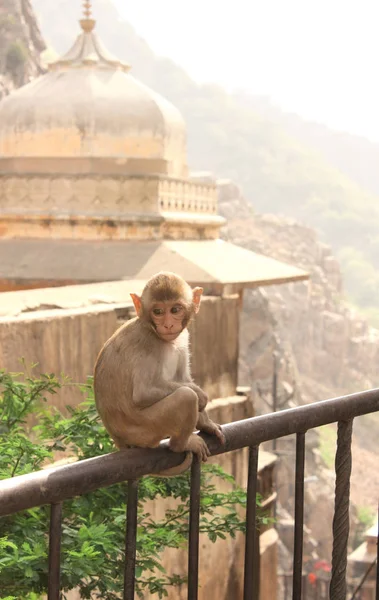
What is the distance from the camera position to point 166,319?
251 cm

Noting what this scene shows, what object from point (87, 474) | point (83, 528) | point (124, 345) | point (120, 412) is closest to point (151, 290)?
point (124, 345)

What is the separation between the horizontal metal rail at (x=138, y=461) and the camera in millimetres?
1562

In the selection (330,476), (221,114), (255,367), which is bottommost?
(330,476)

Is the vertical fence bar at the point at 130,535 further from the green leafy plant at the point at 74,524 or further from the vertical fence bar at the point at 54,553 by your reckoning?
the green leafy plant at the point at 74,524

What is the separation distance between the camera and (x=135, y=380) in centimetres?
242

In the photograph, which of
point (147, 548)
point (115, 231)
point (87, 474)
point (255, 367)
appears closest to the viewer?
point (87, 474)

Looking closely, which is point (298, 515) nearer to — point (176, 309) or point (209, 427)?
point (209, 427)

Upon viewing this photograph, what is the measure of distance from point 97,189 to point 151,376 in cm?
756

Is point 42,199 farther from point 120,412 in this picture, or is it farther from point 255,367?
point 255,367

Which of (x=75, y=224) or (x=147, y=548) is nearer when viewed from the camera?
(x=147, y=548)

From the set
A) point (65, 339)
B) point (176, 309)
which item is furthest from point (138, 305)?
point (65, 339)

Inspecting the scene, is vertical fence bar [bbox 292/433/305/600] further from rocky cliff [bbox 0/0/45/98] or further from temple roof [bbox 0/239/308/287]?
rocky cliff [bbox 0/0/45/98]

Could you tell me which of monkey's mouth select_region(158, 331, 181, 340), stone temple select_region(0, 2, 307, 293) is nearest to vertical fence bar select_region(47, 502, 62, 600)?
monkey's mouth select_region(158, 331, 181, 340)

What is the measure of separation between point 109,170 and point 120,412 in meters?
7.85
